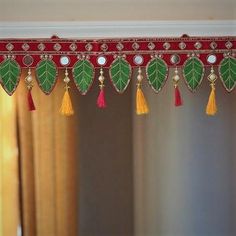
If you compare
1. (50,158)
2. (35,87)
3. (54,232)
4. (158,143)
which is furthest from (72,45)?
(54,232)

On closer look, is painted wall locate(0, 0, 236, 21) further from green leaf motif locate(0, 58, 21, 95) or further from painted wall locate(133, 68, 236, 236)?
painted wall locate(133, 68, 236, 236)

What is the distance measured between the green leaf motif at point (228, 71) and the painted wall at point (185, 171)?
15.9 inches

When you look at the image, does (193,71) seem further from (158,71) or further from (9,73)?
(9,73)

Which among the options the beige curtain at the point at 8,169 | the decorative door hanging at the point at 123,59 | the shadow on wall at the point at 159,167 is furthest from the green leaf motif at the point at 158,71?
the beige curtain at the point at 8,169

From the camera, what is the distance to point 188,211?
1.94 meters

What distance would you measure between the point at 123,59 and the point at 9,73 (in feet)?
1.60

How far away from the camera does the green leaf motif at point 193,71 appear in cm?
150

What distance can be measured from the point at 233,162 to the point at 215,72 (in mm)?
603

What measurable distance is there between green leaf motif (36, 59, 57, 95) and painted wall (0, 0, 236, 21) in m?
0.28

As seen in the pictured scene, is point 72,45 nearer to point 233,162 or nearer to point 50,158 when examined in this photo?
point 50,158

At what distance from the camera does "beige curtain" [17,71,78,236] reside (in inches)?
69.7

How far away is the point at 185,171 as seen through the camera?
1.94 metres

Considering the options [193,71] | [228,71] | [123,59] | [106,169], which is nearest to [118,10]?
[123,59]

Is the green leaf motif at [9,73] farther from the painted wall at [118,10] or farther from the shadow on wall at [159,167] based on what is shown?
the shadow on wall at [159,167]
